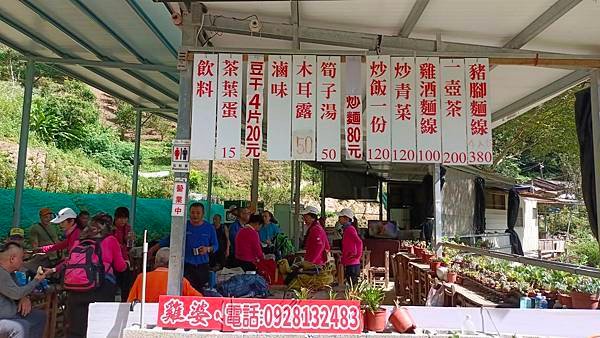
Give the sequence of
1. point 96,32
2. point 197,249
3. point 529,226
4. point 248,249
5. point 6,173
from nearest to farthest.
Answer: point 197,249, point 96,32, point 248,249, point 6,173, point 529,226

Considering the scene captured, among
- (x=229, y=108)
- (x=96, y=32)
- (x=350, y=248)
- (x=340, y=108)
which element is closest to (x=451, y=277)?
(x=350, y=248)

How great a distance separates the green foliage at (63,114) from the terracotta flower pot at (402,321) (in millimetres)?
18427

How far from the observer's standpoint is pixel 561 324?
9.80 feet

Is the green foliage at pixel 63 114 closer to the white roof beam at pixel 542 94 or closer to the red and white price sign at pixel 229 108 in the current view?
the white roof beam at pixel 542 94

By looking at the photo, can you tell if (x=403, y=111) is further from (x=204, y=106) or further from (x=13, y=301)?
(x=13, y=301)

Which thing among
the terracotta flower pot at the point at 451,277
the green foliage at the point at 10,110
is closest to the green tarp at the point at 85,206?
the green foliage at the point at 10,110

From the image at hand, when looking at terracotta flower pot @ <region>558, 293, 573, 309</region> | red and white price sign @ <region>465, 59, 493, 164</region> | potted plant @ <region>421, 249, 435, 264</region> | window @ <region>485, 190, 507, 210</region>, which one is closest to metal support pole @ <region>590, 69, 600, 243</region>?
terracotta flower pot @ <region>558, 293, 573, 309</region>

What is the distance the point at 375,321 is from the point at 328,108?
1.56 meters

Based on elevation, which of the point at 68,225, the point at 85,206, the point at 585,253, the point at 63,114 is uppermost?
the point at 63,114

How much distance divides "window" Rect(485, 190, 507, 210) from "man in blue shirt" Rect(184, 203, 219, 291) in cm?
1247

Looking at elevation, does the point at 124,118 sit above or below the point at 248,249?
above

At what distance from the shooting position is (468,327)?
3004 millimetres

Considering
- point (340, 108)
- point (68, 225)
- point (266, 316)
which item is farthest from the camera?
point (68, 225)

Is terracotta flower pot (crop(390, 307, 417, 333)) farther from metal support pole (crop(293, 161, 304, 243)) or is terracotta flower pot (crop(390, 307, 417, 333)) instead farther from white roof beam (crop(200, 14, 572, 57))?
metal support pole (crop(293, 161, 304, 243))
